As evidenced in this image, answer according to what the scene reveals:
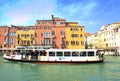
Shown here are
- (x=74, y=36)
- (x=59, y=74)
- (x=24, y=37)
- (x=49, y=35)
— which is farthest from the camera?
(x=24, y=37)

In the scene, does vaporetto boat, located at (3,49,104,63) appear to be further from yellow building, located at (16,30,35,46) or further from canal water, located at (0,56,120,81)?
yellow building, located at (16,30,35,46)

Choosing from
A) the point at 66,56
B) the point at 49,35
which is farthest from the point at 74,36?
the point at 66,56

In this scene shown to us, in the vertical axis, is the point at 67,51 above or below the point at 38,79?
above

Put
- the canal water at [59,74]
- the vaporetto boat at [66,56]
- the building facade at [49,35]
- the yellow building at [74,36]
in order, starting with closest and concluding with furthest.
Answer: the canal water at [59,74], the vaporetto boat at [66,56], the yellow building at [74,36], the building facade at [49,35]

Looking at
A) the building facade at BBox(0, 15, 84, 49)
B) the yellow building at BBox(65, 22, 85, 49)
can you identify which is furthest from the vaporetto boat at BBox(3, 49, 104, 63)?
the building facade at BBox(0, 15, 84, 49)

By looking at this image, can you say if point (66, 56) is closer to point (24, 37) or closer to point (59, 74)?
point (59, 74)

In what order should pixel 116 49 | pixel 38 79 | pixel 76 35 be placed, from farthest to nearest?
pixel 116 49 → pixel 76 35 → pixel 38 79

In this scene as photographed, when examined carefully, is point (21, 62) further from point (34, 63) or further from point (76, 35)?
point (76, 35)

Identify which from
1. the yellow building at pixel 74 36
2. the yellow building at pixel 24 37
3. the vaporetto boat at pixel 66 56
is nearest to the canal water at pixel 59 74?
the vaporetto boat at pixel 66 56

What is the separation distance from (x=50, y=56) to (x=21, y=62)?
4.64 meters

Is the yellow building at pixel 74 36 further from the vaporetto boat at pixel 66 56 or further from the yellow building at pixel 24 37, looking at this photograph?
the vaporetto boat at pixel 66 56

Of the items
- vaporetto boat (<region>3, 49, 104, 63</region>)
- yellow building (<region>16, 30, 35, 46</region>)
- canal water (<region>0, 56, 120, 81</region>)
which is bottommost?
canal water (<region>0, 56, 120, 81</region>)

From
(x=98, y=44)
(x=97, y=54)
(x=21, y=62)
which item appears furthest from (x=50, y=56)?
(x=98, y=44)

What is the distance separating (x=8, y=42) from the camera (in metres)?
58.3
